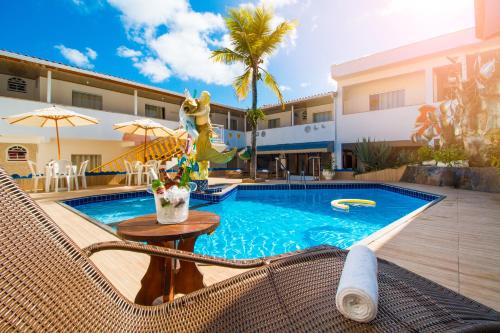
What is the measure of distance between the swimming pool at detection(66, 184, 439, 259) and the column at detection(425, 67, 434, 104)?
631 centimetres

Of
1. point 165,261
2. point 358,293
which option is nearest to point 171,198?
point 165,261

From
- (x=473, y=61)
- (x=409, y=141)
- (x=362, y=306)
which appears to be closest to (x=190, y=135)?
(x=362, y=306)

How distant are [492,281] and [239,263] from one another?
2482mm

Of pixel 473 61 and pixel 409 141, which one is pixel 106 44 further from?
pixel 473 61

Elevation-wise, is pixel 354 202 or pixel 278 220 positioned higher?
pixel 354 202

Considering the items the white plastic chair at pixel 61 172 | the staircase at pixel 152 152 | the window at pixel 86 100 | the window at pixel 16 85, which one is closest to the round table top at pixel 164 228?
the white plastic chair at pixel 61 172

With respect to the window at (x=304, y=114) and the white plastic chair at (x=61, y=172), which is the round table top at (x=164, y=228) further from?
the window at (x=304, y=114)

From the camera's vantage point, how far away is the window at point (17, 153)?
11578mm

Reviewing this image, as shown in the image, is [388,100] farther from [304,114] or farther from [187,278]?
[187,278]

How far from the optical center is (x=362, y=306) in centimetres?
95

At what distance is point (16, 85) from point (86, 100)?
310 centimetres

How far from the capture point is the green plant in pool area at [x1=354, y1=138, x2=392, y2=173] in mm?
12883

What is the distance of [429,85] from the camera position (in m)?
12.9

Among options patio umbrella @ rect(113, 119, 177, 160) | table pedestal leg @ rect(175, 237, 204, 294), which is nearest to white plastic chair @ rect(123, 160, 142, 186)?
patio umbrella @ rect(113, 119, 177, 160)
